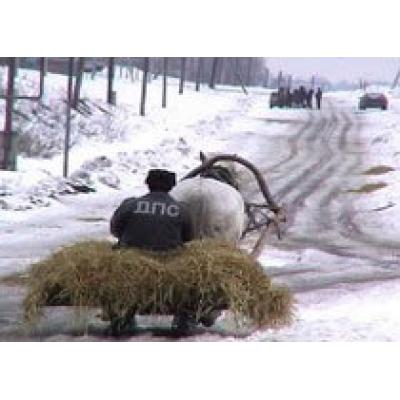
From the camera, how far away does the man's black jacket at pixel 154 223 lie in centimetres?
607

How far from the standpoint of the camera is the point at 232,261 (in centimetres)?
605

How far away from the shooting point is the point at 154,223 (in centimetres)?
607

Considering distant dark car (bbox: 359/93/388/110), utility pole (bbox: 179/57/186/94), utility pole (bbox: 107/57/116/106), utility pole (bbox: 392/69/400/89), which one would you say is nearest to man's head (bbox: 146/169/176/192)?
utility pole (bbox: 179/57/186/94)

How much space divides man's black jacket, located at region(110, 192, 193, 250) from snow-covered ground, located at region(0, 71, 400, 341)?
31.7 inches

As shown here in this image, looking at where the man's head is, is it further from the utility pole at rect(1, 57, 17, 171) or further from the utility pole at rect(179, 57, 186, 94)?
the utility pole at rect(1, 57, 17, 171)

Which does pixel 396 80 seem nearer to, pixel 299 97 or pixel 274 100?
pixel 299 97

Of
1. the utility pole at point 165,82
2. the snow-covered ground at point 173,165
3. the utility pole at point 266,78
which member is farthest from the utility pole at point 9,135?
the utility pole at point 266,78

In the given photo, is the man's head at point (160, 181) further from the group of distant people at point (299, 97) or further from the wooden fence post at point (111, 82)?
the group of distant people at point (299, 97)

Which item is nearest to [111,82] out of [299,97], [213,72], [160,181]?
[213,72]

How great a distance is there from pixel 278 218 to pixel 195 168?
914 millimetres

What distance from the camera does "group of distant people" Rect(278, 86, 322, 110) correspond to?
26.5ft

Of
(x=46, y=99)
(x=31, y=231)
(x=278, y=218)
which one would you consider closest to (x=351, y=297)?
(x=278, y=218)
